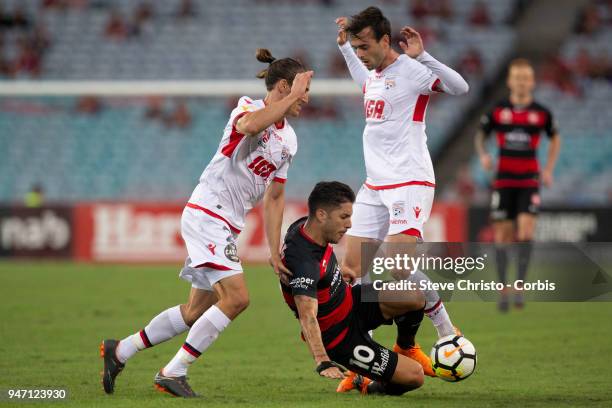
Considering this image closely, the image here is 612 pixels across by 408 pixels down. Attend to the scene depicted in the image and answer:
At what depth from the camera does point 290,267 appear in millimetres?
6258

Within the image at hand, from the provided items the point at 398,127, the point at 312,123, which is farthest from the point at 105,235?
the point at 398,127

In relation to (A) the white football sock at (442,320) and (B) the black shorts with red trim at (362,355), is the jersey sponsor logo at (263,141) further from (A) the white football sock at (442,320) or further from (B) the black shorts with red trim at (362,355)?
(A) the white football sock at (442,320)

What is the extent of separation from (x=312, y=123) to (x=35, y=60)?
650cm

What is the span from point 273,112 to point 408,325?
1.69 meters

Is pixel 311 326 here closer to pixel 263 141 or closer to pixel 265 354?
pixel 263 141

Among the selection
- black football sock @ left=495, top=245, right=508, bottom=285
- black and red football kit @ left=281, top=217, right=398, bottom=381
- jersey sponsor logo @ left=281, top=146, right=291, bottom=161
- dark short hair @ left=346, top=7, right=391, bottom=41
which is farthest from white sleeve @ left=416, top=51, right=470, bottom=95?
black football sock @ left=495, top=245, right=508, bottom=285

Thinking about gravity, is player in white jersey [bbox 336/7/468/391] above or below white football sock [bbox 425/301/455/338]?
above

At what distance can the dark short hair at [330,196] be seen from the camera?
6.23m

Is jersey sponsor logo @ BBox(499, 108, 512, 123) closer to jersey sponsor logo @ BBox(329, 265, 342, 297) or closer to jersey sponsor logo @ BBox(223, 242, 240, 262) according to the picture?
jersey sponsor logo @ BBox(329, 265, 342, 297)

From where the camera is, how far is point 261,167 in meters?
6.78

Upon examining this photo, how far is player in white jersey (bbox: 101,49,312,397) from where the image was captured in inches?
253

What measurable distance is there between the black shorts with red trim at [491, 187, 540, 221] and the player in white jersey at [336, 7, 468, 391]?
13.4 feet

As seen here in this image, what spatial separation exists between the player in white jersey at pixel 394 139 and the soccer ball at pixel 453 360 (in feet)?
3.04

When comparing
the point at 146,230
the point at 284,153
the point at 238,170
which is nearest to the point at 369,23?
the point at 284,153
